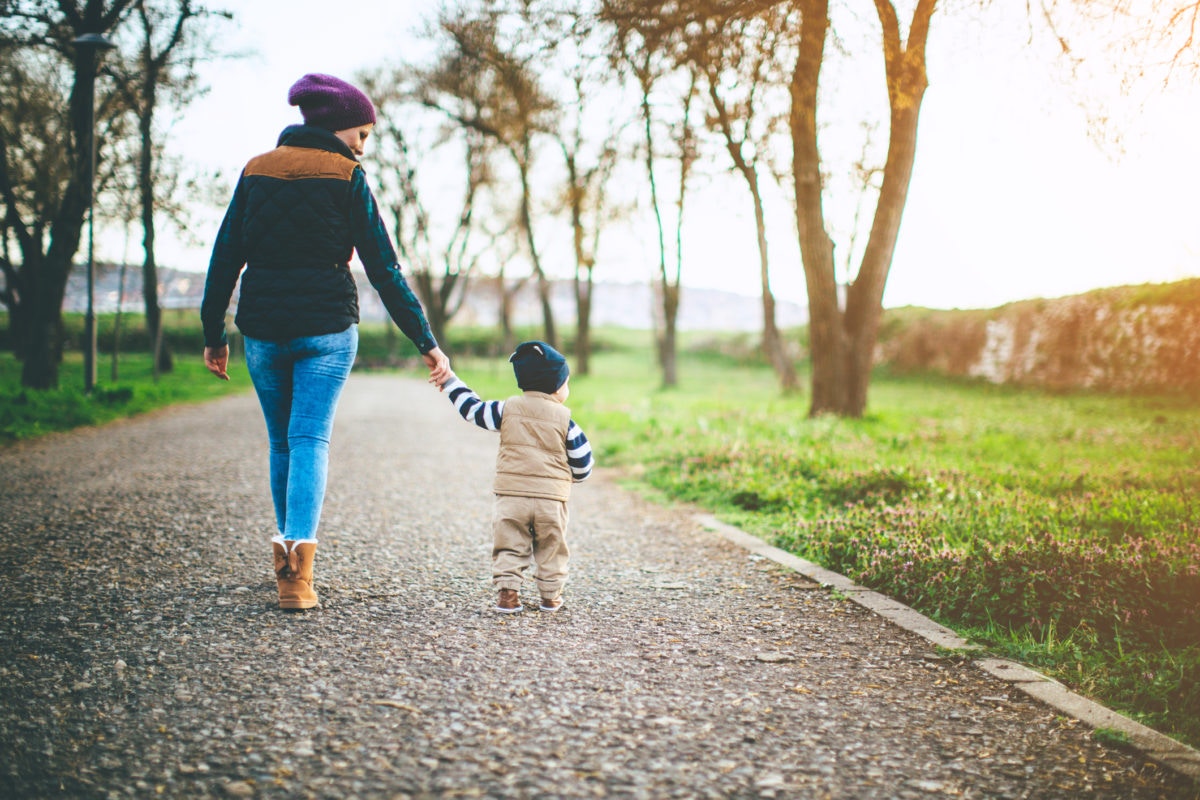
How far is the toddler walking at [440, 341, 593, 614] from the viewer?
355cm

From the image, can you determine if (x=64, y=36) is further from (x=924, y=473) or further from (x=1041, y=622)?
(x=1041, y=622)

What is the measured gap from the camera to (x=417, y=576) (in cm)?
423

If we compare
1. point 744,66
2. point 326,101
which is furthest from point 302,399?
point 744,66

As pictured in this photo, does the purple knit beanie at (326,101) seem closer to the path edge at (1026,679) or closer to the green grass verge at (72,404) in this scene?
the path edge at (1026,679)

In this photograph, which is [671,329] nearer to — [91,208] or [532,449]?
[91,208]

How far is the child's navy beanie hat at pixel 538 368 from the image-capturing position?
3.58 meters

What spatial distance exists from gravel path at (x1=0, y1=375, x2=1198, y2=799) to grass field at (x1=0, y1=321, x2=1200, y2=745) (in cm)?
44

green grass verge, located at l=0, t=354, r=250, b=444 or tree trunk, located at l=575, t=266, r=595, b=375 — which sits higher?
tree trunk, located at l=575, t=266, r=595, b=375

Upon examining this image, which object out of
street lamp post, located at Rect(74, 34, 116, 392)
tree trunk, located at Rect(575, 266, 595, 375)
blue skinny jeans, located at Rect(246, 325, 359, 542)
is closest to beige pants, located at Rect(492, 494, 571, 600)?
blue skinny jeans, located at Rect(246, 325, 359, 542)

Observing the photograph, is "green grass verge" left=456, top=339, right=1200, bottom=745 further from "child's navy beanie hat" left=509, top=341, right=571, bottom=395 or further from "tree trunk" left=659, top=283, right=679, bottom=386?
"tree trunk" left=659, top=283, right=679, bottom=386

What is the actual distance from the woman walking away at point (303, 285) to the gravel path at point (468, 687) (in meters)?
0.67

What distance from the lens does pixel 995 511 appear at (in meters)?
5.08

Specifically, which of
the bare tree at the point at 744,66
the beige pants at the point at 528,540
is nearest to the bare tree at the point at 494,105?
the bare tree at the point at 744,66

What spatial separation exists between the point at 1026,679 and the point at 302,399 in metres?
3.17
